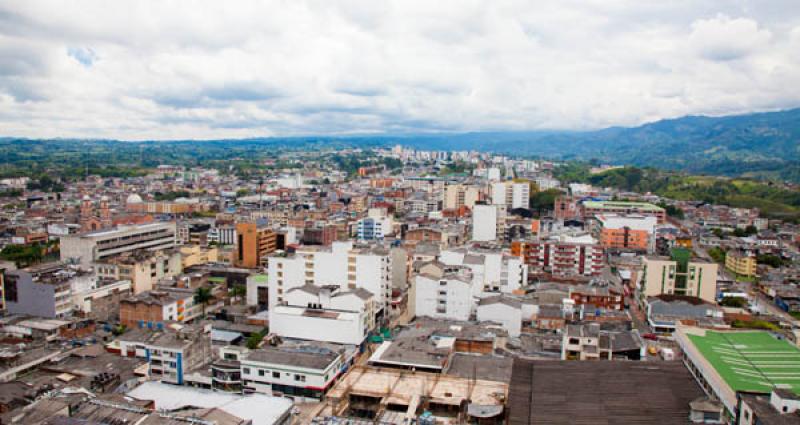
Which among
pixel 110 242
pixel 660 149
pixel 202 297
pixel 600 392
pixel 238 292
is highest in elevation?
pixel 660 149

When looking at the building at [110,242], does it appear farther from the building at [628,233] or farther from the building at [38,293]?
the building at [628,233]

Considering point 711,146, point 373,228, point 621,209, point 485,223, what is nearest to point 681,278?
point 485,223

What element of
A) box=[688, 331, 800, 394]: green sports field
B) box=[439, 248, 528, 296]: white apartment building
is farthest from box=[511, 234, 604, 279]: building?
box=[688, 331, 800, 394]: green sports field

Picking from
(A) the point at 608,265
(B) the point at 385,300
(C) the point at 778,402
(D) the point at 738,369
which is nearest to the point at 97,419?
(B) the point at 385,300

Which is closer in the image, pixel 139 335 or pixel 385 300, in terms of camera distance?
pixel 139 335

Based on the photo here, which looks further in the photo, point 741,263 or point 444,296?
point 741,263

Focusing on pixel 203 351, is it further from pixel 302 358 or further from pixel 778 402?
pixel 778 402

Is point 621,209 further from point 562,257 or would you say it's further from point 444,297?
point 444,297
